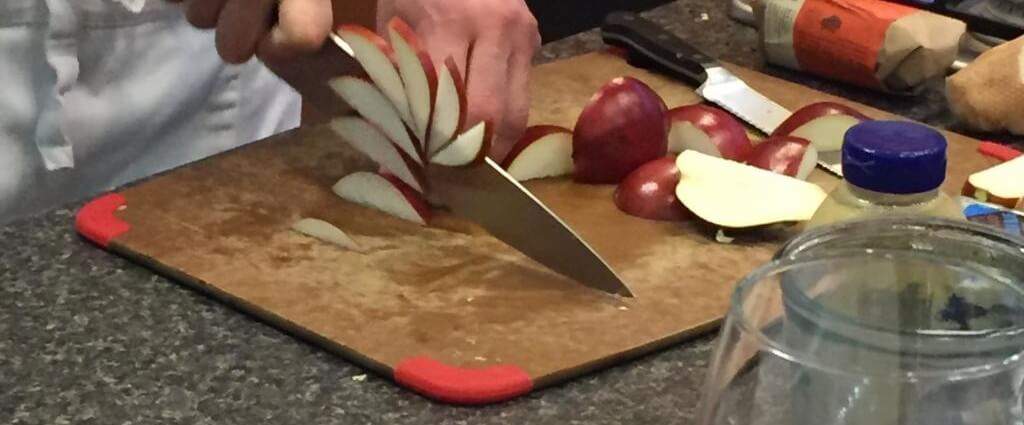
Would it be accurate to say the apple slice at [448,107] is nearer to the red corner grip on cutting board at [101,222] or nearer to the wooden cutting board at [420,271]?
the wooden cutting board at [420,271]

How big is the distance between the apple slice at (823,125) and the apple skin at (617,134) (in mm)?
101

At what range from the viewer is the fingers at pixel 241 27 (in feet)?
3.38

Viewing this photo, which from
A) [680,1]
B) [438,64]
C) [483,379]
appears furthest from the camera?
[680,1]

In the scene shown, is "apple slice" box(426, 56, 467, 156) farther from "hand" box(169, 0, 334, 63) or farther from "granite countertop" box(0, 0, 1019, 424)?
"granite countertop" box(0, 0, 1019, 424)

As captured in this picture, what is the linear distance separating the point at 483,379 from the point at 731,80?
0.51 m

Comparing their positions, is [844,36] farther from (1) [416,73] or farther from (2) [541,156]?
(1) [416,73]

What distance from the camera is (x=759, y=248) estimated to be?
97cm

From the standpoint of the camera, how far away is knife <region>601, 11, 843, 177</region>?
117cm

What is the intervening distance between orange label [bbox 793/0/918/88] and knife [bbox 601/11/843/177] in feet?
0.26

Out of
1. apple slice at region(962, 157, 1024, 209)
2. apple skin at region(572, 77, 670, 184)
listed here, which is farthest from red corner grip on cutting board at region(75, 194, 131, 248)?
apple slice at region(962, 157, 1024, 209)

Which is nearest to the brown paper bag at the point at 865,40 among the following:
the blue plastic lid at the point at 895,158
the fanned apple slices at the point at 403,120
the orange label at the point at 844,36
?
the orange label at the point at 844,36

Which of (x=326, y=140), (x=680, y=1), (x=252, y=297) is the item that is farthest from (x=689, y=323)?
(x=680, y=1)

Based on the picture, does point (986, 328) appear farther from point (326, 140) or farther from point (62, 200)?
point (62, 200)

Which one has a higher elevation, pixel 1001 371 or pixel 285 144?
pixel 1001 371
